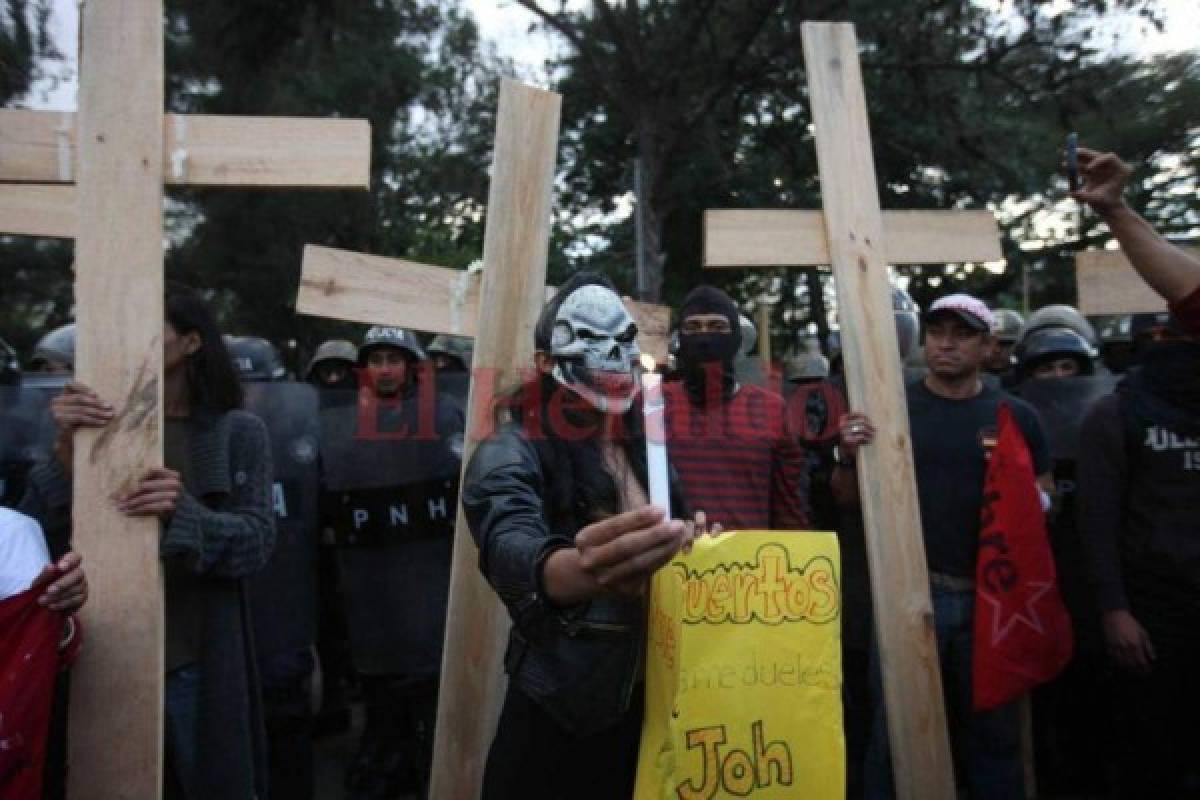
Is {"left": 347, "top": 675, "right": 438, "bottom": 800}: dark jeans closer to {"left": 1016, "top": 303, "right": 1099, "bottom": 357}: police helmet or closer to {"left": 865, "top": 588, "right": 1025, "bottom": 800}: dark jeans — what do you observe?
{"left": 865, "top": 588, "right": 1025, "bottom": 800}: dark jeans

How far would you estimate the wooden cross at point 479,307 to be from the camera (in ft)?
11.0

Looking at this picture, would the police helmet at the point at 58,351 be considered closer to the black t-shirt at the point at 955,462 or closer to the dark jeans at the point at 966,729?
the black t-shirt at the point at 955,462

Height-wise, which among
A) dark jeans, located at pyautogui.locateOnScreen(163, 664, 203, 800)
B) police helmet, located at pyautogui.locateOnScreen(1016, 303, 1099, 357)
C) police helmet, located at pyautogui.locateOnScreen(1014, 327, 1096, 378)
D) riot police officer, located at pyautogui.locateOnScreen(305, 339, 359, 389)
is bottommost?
dark jeans, located at pyautogui.locateOnScreen(163, 664, 203, 800)

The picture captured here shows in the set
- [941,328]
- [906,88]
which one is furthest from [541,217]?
[906,88]

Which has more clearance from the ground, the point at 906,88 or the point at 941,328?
the point at 906,88

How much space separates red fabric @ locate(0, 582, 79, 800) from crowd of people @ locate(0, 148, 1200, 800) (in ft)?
0.04

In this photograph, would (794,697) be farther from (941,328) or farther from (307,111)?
(307,111)

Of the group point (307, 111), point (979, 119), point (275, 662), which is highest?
point (307, 111)

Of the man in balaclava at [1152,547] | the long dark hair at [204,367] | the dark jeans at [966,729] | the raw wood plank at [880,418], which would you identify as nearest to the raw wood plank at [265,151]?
the long dark hair at [204,367]

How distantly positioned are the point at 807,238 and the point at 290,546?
2267 mm

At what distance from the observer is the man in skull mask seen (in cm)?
223

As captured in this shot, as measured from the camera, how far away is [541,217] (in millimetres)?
3502

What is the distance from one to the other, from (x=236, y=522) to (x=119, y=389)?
1.84 feet

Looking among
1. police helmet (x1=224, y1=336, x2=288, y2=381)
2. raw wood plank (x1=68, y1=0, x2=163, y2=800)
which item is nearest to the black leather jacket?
raw wood plank (x1=68, y1=0, x2=163, y2=800)
